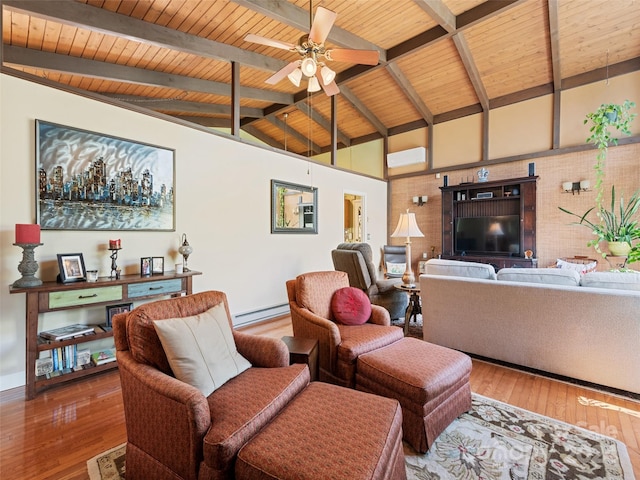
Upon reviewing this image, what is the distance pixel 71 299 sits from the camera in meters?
2.44

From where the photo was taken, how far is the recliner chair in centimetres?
405

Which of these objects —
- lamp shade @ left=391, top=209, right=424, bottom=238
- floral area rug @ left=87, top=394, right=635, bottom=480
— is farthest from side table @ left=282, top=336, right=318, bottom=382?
lamp shade @ left=391, top=209, right=424, bottom=238

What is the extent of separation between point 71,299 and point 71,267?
12.0 inches

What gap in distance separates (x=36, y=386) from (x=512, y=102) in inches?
295

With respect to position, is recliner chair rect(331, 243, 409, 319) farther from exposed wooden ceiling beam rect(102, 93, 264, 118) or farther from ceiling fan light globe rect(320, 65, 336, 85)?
exposed wooden ceiling beam rect(102, 93, 264, 118)

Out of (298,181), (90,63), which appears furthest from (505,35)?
(90,63)

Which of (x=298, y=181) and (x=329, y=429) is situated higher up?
(x=298, y=181)

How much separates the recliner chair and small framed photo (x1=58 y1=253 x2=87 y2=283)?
288 cm

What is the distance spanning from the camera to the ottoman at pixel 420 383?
169 centimetres

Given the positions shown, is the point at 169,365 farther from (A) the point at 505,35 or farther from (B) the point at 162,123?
(A) the point at 505,35

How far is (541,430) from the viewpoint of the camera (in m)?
1.86

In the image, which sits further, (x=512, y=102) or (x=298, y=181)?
(x=512, y=102)

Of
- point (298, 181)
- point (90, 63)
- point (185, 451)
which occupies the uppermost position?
point (90, 63)

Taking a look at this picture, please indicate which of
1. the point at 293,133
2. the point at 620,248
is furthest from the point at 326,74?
the point at 293,133
